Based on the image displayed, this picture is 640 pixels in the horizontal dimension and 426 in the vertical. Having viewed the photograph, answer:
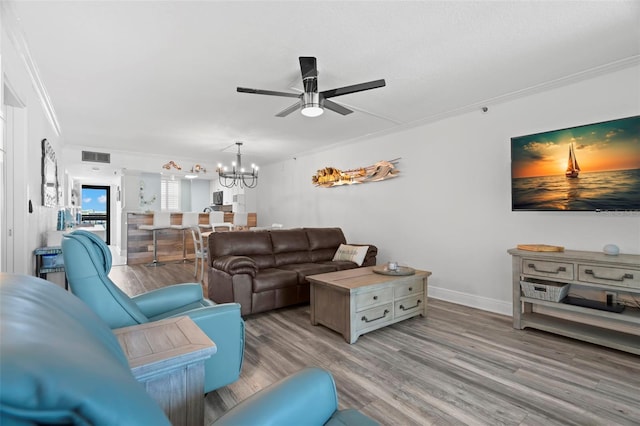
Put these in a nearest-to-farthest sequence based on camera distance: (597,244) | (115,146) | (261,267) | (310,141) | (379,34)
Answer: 1. (379,34)
2. (597,244)
3. (261,267)
4. (310,141)
5. (115,146)

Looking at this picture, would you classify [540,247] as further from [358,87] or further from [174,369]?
[174,369]

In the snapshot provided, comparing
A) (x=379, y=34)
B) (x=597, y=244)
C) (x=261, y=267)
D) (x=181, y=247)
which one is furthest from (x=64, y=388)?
(x=181, y=247)

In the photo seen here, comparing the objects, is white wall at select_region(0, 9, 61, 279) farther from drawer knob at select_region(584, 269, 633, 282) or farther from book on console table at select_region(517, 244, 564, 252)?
drawer knob at select_region(584, 269, 633, 282)

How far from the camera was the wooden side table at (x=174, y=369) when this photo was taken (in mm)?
1144

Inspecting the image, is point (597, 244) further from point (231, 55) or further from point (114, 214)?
point (114, 214)

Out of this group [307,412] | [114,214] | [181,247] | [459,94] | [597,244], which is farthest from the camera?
[114,214]

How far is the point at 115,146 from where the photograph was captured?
21.0 feet

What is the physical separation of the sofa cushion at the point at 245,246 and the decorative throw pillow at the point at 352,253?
109cm

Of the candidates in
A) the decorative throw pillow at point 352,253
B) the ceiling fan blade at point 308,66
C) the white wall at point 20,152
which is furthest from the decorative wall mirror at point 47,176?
the decorative throw pillow at point 352,253

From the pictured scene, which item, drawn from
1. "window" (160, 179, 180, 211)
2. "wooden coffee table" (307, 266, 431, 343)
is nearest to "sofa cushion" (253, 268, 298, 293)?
"wooden coffee table" (307, 266, 431, 343)

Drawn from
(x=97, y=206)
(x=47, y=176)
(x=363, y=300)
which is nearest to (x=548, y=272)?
(x=363, y=300)

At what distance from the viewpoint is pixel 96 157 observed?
6566mm

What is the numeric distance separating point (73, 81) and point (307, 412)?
408 centimetres

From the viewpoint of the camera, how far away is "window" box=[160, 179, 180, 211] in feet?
35.1
